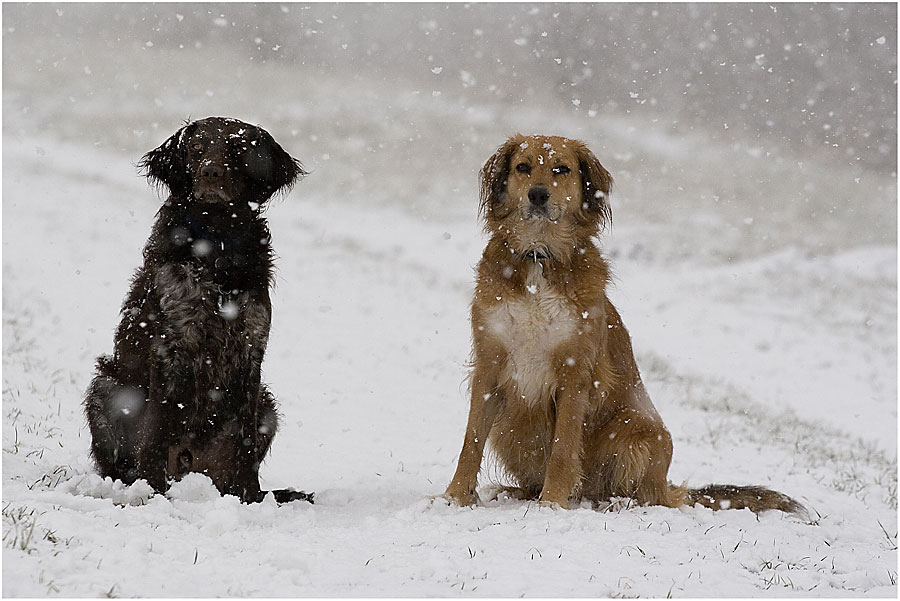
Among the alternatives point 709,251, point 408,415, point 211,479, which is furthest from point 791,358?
point 211,479

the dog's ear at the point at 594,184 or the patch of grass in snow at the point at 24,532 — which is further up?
the dog's ear at the point at 594,184

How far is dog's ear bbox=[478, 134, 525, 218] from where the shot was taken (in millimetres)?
5523

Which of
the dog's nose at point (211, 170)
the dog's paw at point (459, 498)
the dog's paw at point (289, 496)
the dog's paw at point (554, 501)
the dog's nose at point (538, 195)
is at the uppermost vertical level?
the dog's nose at point (538, 195)

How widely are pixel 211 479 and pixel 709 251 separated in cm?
3190

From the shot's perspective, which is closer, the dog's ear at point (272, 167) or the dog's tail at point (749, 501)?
the dog's ear at point (272, 167)

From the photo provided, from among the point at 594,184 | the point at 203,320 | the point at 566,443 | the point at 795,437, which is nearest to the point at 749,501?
the point at 566,443

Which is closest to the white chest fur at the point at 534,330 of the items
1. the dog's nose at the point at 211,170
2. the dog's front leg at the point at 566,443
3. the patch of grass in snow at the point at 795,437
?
the dog's front leg at the point at 566,443

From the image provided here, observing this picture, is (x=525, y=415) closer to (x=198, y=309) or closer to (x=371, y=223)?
(x=198, y=309)

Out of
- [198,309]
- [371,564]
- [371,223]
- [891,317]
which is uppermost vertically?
[371,223]

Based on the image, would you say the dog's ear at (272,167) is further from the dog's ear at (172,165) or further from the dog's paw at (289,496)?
the dog's paw at (289,496)

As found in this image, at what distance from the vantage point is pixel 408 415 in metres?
9.92

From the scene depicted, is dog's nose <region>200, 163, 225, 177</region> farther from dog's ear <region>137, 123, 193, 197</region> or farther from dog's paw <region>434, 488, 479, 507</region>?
dog's paw <region>434, 488, 479, 507</region>

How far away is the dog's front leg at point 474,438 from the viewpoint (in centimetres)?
521

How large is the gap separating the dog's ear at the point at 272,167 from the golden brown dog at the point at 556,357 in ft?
4.60
